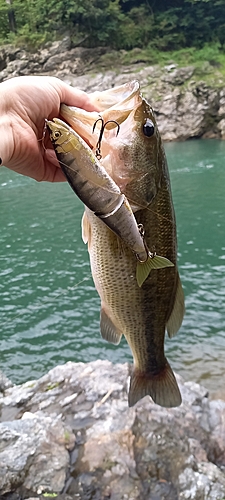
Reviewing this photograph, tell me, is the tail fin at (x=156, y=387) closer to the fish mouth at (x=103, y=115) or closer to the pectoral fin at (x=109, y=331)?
the pectoral fin at (x=109, y=331)

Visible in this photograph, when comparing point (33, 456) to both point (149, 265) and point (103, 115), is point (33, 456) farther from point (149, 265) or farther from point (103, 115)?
point (103, 115)

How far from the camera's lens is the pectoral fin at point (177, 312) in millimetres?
2562

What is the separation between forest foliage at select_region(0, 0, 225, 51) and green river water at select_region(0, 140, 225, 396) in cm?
2832

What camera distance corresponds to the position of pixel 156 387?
2820mm

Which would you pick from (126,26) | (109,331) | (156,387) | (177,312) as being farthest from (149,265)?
(126,26)

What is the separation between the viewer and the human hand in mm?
2303

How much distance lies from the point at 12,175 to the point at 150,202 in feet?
85.3

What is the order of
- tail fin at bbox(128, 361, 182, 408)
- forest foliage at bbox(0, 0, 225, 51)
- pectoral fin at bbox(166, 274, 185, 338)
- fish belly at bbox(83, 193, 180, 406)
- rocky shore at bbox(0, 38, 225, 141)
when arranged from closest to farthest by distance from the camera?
1. fish belly at bbox(83, 193, 180, 406)
2. pectoral fin at bbox(166, 274, 185, 338)
3. tail fin at bbox(128, 361, 182, 408)
4. rocky shore at bbox(0, 38, 225, 141)
5. forest foliage at bbox(0, 0, 225, 51)

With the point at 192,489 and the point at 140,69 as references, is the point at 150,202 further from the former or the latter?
the point at 140,69

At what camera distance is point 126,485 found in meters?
3.87

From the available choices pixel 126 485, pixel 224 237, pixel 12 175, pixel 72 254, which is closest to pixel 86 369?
A: pixel 126 485

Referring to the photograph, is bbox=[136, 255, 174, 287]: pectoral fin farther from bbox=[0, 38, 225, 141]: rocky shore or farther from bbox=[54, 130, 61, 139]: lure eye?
bbox=[0, 38, 225, 141]: rocky shore

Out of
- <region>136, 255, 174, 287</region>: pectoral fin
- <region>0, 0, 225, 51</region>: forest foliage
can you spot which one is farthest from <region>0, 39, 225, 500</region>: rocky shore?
<region>0, 0, 225, 51</region>: forest foliage

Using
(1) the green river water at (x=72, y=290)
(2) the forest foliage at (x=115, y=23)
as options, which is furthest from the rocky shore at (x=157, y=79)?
(1) the green river water at (x=72, y=290)
